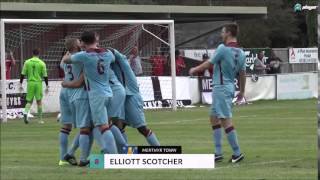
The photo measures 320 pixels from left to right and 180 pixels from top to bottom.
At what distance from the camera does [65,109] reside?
13484mm

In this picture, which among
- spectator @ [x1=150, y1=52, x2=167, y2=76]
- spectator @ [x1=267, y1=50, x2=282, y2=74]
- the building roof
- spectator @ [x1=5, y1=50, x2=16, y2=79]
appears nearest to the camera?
spectator @ [x1=5, y1=50, x2=16, y2=79]

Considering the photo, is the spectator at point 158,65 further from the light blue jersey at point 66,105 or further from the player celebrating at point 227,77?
the player celebrating at point 227,77

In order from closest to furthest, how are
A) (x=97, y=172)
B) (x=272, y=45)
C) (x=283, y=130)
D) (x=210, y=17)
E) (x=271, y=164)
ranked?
(x=97, y=172)
(x=271, y=164)
(x=283, y=130)
(x=210, y=17)
(x=272, y=45)

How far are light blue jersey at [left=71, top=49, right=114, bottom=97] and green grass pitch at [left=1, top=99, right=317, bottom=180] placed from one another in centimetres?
117

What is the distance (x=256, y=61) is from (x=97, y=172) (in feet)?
85.2

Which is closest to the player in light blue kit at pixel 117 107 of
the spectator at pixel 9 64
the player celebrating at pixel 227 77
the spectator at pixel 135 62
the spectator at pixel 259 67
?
the player celebrating at pixel 227 77

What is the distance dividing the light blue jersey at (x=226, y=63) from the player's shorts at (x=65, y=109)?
229 centimetres

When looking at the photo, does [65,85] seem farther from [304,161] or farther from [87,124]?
[304,161]

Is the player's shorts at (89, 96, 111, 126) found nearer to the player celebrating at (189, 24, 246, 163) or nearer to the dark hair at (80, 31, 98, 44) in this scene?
the dark hair at (80, 31, 98, 44)

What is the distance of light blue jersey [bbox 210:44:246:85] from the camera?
42.6ft

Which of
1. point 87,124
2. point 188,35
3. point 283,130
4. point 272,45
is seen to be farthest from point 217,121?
point 272,45

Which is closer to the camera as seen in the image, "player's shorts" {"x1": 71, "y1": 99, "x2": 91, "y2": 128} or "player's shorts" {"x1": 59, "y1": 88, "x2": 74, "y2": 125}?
"player's shorts" {"x1": 71, "y1": 99, "x2": 91, "y2": 128}

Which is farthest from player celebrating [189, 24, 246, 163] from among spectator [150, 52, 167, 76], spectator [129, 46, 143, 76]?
spectator [150, 52, 167, 76]

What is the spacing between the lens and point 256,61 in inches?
1474
